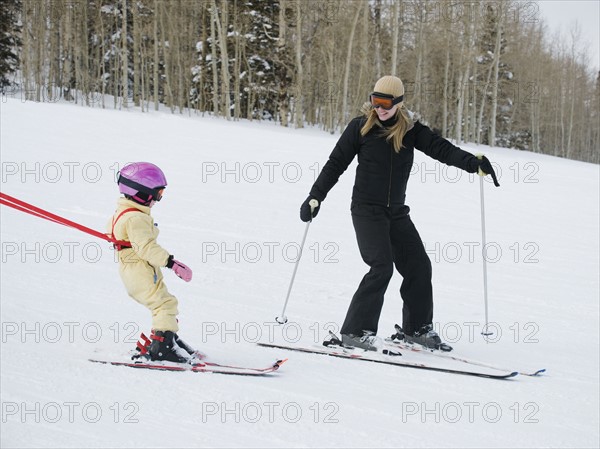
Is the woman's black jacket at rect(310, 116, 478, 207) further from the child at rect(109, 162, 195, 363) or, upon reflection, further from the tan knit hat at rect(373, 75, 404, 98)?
the child at rect(109, 162, 195, 363)

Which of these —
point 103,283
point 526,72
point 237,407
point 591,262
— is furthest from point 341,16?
point 237,407

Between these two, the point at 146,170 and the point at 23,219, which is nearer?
the point at 146,170

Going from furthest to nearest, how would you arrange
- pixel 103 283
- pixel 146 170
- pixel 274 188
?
pixel 274 188, pixel 103 283, pixel 146 170

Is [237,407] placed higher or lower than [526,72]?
Answer: lower

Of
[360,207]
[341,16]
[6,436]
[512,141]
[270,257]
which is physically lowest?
[6,436]

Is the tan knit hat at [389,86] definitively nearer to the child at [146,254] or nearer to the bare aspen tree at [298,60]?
the child at [146,254]

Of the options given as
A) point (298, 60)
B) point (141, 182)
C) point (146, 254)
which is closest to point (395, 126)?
point (141, 182)

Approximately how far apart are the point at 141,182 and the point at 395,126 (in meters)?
1.78

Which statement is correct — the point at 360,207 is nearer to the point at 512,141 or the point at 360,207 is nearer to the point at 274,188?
the point at 274,188

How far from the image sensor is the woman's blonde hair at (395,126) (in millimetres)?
4098

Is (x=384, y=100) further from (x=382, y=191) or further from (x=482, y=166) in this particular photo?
(x=482, y=166)

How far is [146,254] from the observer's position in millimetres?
3404

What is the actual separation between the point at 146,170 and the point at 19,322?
1.90 meters

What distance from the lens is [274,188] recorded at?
34.9 ft
